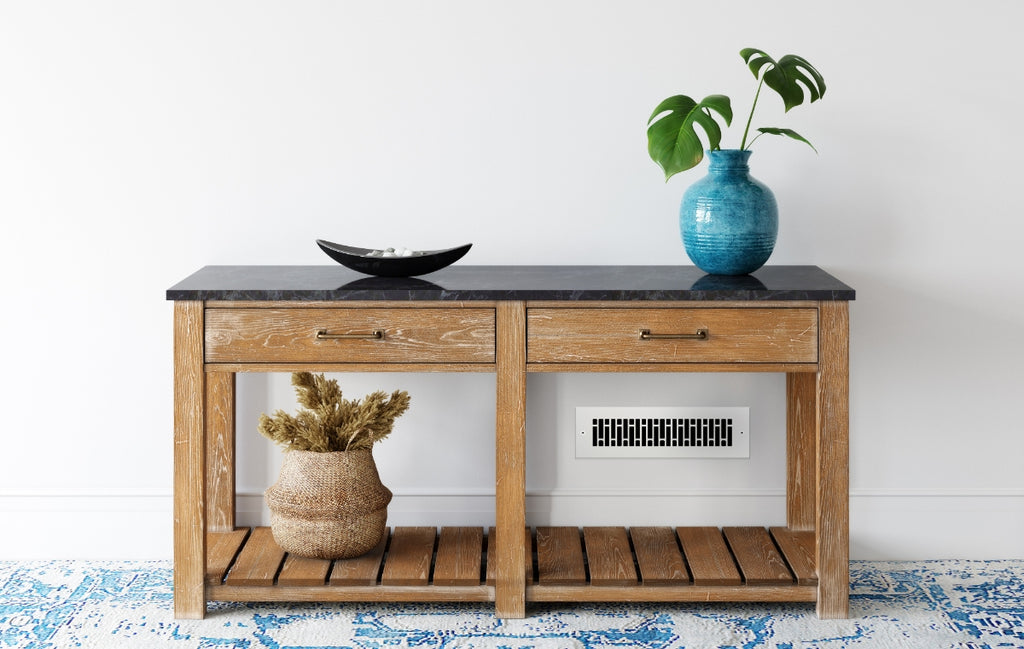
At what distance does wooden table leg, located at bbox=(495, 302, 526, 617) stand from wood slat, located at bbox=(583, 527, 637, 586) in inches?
7.5

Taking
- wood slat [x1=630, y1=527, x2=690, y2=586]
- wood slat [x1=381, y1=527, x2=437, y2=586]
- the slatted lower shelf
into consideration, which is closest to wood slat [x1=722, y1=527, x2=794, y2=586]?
the slatted lower shelf

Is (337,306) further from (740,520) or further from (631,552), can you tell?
(740,520)

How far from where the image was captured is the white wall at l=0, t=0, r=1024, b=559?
2686 millimetres

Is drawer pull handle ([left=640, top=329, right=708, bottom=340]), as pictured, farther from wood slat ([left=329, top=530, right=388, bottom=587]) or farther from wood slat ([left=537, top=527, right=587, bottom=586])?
wood slat ([left=329, top=530, right=388, bottom=587])

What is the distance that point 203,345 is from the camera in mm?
2303

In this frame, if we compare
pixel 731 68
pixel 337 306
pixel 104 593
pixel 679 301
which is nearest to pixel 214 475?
pixel 104 593

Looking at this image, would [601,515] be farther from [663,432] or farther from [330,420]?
[330,420]

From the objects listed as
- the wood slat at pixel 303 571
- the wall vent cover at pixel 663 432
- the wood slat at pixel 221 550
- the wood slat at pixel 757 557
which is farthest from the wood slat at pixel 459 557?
the wood slat at pixel 757 557

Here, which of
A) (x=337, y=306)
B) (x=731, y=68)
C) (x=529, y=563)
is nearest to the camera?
(x=337, y=306)

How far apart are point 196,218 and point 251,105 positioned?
0.32 metres

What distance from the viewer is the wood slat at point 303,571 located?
2426 mm

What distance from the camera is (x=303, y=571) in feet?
8.11

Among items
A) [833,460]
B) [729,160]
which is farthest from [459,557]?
[729,160]

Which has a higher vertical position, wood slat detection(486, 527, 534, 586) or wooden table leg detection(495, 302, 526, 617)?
wooden table leg detection(495, 302, 526, 617)
